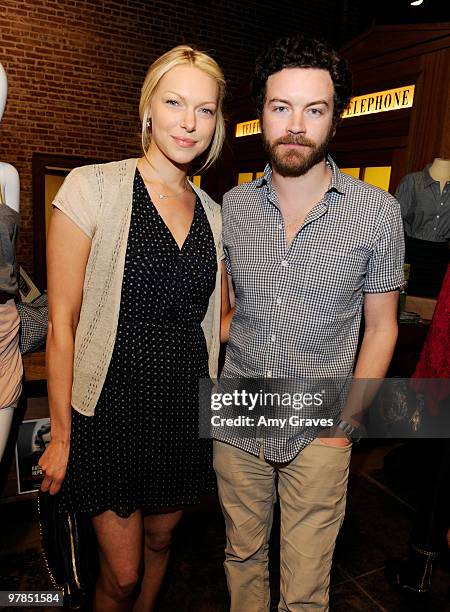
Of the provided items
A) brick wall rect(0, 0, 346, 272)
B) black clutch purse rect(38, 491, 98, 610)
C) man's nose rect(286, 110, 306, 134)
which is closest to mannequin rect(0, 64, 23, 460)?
black clutch purse rect(38, 491, 98, 610)

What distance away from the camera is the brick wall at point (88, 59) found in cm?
612

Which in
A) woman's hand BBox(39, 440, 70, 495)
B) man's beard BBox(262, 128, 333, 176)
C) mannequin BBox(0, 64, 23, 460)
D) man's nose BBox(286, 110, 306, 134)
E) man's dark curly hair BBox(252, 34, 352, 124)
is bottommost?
woman's hand BBox(39, 440, 70, 495)

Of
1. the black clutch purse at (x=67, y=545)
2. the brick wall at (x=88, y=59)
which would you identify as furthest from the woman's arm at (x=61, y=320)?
the brick wall at (x=88, y=59)

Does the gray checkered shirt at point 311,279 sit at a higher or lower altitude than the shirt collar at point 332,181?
lower

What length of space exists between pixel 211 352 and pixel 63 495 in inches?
23.9

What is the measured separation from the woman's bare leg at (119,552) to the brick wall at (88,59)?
5661mm

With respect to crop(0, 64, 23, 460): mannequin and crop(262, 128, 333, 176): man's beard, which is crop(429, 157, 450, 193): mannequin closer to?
crop(262, 128, 333, 176): man's beard

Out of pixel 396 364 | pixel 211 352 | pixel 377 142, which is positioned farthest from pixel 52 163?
pixel 211 352

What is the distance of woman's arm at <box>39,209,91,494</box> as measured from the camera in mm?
1296

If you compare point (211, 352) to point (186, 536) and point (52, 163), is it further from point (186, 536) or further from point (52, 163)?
point (52, 163)

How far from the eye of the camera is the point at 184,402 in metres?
1.48

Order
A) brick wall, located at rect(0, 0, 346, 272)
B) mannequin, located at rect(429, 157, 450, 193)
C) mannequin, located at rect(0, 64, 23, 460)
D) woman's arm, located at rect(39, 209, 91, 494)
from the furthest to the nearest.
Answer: brick wall, located at rect(0, 0, 346, 272) → mannequin, located at rect(429, 157, 450, 193) → mannequin, located at rect(0, 64, 23, 460) → woman's arm, located at rect(39, 209, 91, 494)

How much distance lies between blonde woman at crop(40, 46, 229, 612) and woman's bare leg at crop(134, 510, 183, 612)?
10 centimetres

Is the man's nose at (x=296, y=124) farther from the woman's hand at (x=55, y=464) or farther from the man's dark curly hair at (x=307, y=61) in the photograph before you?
the woman's hand at (x=55, y=464)
